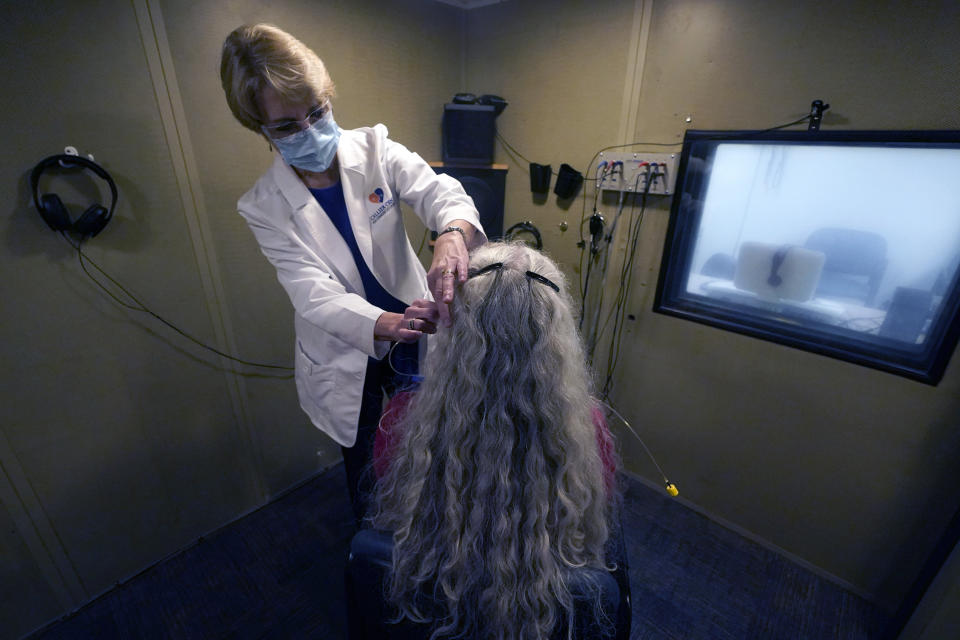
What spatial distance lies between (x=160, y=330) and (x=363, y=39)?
135 cm

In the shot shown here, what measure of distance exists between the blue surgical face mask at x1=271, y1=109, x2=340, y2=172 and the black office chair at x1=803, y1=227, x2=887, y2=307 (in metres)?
1.55

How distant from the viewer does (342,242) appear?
1.22 m

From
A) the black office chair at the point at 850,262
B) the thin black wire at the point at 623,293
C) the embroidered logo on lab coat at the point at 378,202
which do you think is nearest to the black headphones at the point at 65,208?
the embroidered logo on lab coat at the point at 378,202

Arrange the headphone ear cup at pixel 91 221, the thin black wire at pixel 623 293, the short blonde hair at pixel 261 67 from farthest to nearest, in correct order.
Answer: the thin black wire at pixel 623 293 → the headphone ear cup at pixel 91 221 → the short blonde hair at pixel 261 67

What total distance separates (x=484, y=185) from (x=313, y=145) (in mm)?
1009

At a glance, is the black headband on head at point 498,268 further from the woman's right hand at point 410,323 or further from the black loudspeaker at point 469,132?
the black loudspeaker at point 469,132

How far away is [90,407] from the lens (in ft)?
4.40

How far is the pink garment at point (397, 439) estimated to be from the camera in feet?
3.01

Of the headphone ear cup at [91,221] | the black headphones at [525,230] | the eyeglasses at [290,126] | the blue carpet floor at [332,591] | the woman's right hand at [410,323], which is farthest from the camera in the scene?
the black headphones at [525,230]

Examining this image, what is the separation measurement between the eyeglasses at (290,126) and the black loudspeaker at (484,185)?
3.06ft

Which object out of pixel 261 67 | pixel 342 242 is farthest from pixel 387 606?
pixel 261 67

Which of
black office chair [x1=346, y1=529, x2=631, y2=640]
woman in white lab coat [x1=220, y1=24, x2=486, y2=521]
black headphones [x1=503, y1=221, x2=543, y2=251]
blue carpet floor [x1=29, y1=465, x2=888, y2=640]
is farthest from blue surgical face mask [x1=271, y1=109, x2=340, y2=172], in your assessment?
blue carpet floor [x1=29, y1=465, x2=888, y2=640]

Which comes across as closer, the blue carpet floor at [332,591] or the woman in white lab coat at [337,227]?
the woman in white lab coat at [337,227]

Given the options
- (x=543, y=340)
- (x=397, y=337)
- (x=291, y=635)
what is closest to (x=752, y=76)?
(x=543, y=340)
